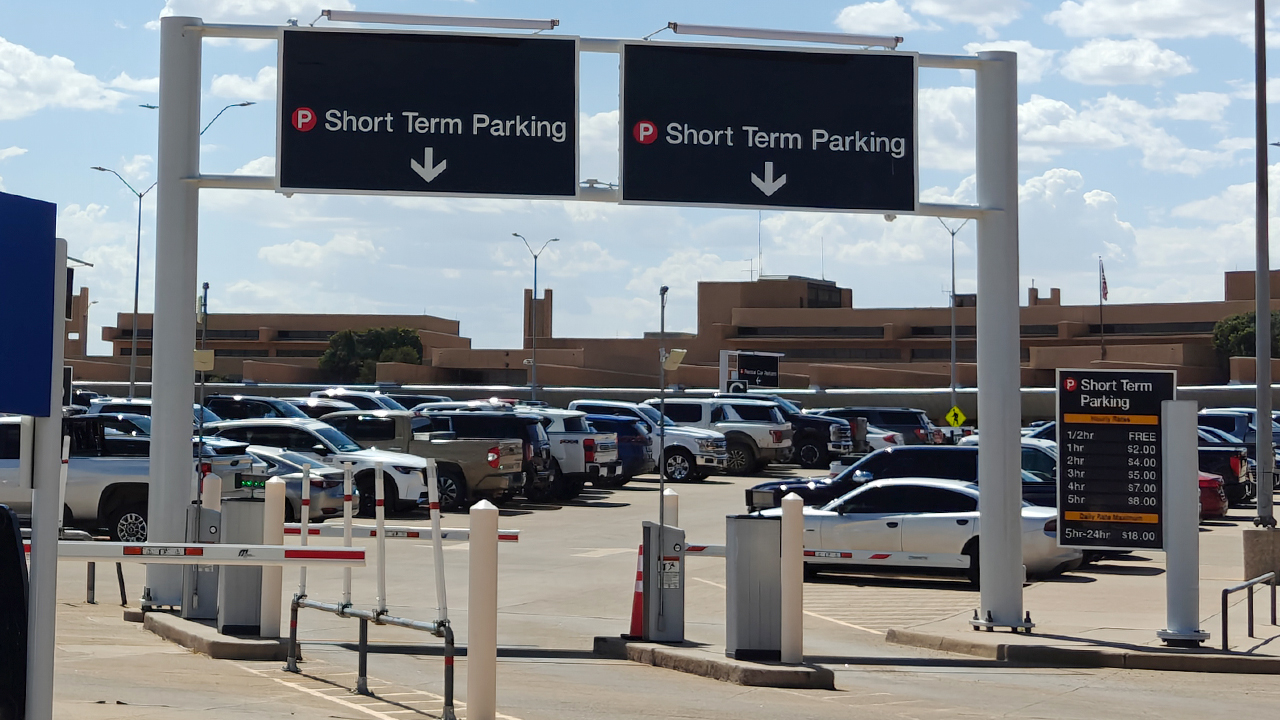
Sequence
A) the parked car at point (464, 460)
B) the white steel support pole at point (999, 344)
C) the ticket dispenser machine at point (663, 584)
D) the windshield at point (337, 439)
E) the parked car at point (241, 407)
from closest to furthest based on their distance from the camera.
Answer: the ticket dispenser machine at point (663, 584) < the white steel support pole at point (999, 344) < the windshield at point (337, 439) < the parked car at point (464, 460) < the parked car at point (241, 407)

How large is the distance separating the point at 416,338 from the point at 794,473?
65.4 meters

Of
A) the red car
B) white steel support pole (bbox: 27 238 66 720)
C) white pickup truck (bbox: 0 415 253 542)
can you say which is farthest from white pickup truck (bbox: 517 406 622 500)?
white steel support pole (bbox: 27 238 66 720)

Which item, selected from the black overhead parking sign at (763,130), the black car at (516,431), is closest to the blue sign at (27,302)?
the black overhead parking sign at (763,130)

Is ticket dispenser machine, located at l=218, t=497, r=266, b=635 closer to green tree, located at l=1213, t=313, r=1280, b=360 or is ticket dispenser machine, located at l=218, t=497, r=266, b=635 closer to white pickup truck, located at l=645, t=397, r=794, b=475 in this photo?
white pickup truck, located at l=645, t=397, r=794, b=475

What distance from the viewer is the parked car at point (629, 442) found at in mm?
30078

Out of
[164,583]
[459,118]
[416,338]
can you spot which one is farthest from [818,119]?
[416,338]

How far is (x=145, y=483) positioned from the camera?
705 inches

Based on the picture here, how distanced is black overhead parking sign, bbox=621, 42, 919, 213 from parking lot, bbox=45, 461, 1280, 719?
410 cm

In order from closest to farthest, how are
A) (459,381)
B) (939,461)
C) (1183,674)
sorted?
(1183,674) < (939,461) < (459,381)

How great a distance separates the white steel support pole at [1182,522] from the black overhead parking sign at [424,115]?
19.1 feet

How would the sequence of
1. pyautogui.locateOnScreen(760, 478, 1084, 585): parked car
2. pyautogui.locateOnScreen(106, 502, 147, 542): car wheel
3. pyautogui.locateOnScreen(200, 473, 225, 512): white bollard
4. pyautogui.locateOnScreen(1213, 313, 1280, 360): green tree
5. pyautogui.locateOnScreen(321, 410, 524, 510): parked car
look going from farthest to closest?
pyautogui.locateOnScreen(1213, 313, 1280, 360): green tree, pyautogui.locateOnScreen(321, 410, 524, 510): parked car, pyautogui.locateOnScreen(106, 502, 147, 542): car wheel, pyautogui.locateOnScreen(760, 478, 1084, 585): parked car, pyautogui.locateOnScreen(200, 473, 225, 512): white bollard

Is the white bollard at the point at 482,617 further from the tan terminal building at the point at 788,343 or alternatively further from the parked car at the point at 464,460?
the tan terminal building at the point at 788,343

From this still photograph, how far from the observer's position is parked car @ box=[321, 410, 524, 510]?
24344 millimetres

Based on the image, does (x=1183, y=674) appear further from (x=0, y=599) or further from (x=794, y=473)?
(x=794, y=473)
